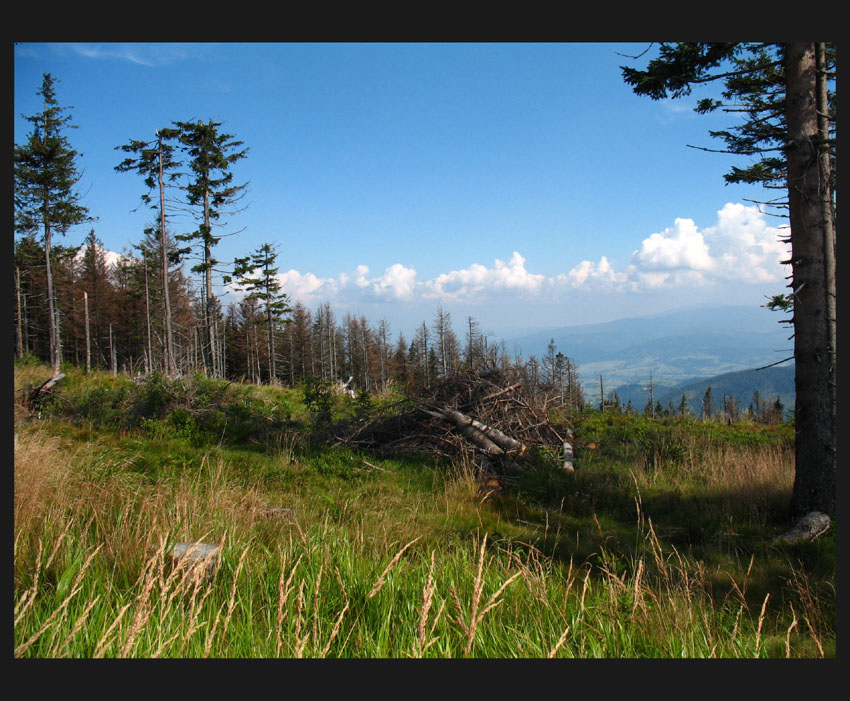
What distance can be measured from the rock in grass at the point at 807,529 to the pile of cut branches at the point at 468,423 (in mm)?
4421

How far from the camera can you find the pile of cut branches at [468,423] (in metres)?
8.86

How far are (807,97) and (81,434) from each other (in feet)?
42.0

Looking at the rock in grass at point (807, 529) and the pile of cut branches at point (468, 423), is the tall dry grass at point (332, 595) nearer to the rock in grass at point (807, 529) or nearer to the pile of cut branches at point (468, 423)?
the rock in grass at point (807, 529)

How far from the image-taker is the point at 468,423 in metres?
8.98

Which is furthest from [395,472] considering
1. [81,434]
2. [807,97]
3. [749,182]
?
[749,182]

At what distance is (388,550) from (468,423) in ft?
16.9

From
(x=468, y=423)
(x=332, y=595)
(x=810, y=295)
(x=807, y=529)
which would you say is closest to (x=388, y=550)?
(x=332, y=595)

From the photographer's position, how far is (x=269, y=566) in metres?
3.41

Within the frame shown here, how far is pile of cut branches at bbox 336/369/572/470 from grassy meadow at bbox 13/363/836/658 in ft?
1.95

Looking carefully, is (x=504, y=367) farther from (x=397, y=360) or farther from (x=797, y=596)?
(x=397, y=360)

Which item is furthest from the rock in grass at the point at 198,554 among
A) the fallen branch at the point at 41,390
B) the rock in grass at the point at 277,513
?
the fallen branch at the point at 41,390

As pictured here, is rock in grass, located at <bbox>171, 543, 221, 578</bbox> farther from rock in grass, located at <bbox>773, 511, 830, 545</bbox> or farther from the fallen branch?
the fallen branch

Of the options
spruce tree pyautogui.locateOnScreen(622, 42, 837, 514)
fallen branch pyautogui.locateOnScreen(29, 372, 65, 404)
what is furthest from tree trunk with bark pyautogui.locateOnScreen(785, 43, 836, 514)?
fallen branch pyautogui.locateOnScreen(29, 372, 65, 404)

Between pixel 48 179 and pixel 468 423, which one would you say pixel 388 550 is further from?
pixel 48 179
